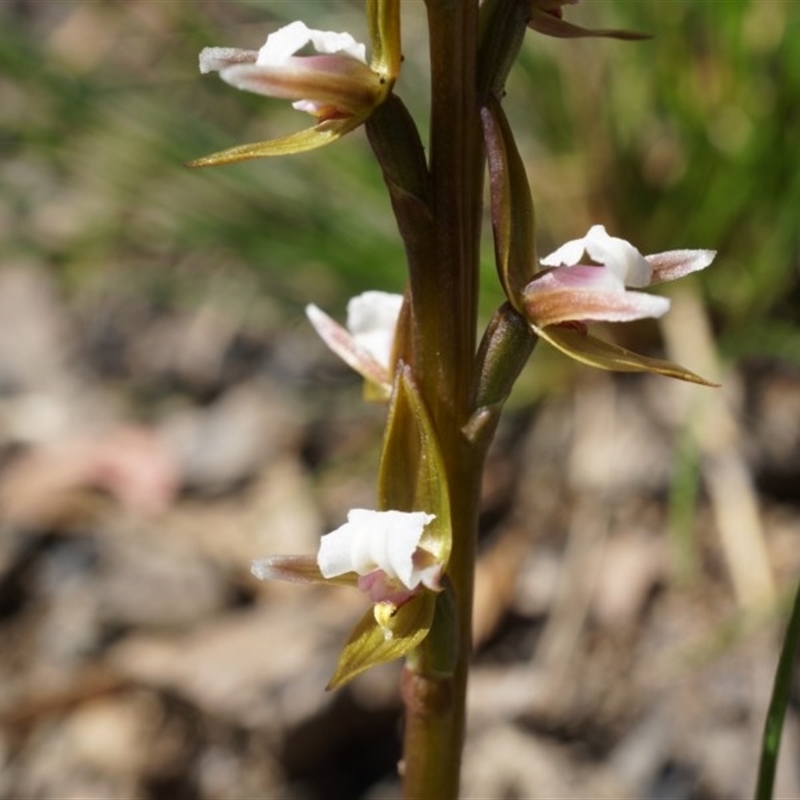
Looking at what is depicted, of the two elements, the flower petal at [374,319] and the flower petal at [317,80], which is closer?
the flower petal at [317,80]

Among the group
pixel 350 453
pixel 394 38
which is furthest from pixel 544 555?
pixel 394 38

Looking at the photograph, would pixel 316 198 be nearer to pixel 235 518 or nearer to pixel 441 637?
pixel 235 518

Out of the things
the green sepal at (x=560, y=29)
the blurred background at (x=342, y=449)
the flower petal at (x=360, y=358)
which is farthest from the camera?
the blurred background at (x=342, y=449)

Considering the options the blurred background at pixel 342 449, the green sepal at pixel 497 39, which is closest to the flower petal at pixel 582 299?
the green sepal at pixel 497 39

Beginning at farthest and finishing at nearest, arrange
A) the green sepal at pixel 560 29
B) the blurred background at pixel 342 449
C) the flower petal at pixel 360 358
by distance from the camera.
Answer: the blurred background at pixel 342 449, the flower petal at pixel 360 358, the green sepal at pixel 560 29

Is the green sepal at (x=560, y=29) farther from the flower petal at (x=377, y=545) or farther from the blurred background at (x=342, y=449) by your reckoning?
the blurred background at (x=342, y=449)

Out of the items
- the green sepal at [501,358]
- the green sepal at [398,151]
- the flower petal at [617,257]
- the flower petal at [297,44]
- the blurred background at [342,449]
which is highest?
the flower petal at [297,44]

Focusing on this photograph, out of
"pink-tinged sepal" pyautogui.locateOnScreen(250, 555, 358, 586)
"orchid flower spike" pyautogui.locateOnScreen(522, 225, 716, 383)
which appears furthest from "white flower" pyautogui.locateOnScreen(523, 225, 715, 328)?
"pink-tinged sepal" pyautogui.locateOnScreen(250, 555, 358, 586)
